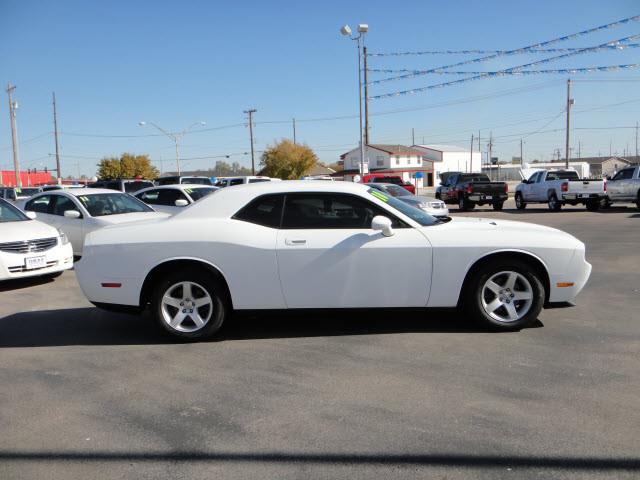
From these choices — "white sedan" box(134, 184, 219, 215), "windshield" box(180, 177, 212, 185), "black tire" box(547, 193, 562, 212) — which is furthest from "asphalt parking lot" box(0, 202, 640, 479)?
"windshield" box(180, 177, 212, 185)

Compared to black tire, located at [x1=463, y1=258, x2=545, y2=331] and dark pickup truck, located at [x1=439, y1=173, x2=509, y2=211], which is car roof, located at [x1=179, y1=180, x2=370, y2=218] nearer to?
black tire, located at [x1=463, y1=258, x2=545, y2=331]

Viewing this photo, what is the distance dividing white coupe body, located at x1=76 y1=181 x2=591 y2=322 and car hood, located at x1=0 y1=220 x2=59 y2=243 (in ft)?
12.7

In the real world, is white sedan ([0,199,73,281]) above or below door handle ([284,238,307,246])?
below

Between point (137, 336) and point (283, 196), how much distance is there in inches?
82.0

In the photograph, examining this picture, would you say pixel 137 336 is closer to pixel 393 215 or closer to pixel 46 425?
pixel 46 425

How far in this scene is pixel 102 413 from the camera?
3.98 metres

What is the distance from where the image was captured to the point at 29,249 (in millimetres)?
8844

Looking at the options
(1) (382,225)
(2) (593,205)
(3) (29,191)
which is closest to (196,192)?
(1) (382,225)

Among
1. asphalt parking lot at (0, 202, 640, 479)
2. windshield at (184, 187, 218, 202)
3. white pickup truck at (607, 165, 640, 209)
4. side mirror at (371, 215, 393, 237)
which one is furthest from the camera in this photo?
white pickup truck at (607, 165, 640, 209)

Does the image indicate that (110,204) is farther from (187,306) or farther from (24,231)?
(187,306)

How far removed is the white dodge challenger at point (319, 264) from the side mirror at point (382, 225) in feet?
0.04

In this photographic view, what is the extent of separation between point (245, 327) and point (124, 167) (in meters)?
93.6

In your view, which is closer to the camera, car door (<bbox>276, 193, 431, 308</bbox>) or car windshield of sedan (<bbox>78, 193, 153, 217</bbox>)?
car door (<bbox>276, 193, 431, 308</bbox>)

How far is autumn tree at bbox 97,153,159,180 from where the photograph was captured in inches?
3642
